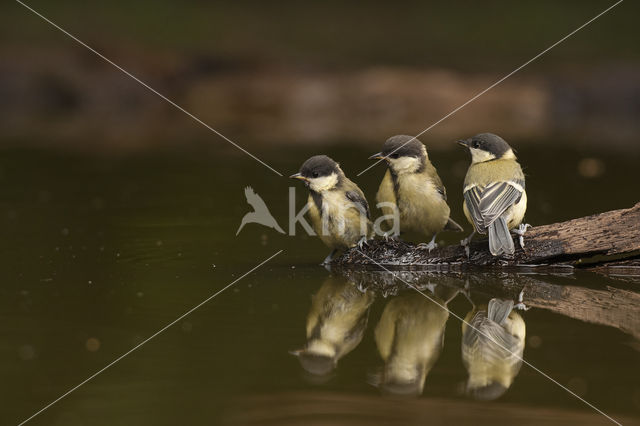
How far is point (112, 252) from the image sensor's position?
19.4 ft

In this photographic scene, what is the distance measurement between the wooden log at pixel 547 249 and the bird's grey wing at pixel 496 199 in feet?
1.01

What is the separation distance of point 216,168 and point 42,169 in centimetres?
196

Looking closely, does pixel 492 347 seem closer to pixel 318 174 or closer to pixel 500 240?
pixel 500 240

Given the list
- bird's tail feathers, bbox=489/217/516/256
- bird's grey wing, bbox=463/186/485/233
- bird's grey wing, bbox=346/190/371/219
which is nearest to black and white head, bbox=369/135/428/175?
bird's grey wing, bbox=346/190/371/219

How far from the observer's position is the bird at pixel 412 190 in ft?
17.7

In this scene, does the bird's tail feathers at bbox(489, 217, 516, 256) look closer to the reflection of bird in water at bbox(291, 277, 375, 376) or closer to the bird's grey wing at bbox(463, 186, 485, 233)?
the bird's grey wing at bbox(463, 186, 485, 233)

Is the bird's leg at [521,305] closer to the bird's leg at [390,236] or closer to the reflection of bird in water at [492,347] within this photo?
the reflection of bird in water at [492,347]

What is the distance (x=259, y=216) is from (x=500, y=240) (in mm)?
2733

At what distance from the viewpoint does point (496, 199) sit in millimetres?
5129

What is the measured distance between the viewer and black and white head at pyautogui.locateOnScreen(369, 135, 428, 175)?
545 centimetres

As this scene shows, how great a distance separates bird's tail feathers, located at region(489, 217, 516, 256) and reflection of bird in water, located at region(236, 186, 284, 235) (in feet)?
6.93

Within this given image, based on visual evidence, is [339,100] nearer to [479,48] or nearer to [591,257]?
[479,48]

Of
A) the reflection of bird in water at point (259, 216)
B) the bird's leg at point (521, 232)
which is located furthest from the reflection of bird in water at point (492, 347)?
the reflection of bird in water at point (259, 216)

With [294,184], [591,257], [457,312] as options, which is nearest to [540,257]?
[591,257]
